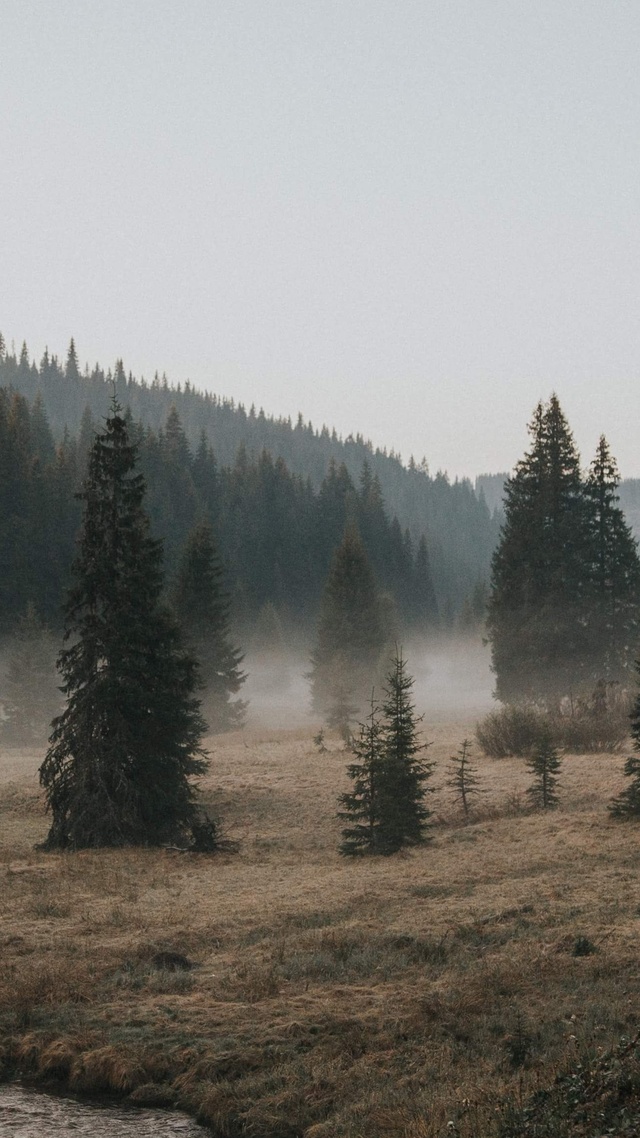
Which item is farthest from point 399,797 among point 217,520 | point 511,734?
point 217,520

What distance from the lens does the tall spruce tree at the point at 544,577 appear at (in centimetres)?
4816

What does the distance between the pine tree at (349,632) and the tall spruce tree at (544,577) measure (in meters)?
12.9

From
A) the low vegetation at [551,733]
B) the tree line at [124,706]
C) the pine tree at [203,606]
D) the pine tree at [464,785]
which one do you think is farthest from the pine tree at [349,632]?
the tree line at [124,706]

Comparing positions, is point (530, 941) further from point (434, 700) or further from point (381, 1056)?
point (434, 700)

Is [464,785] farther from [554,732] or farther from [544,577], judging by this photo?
[544,577]

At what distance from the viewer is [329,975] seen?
13.0 metres

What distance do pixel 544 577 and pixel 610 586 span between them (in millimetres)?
3337

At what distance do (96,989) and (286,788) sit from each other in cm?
1771

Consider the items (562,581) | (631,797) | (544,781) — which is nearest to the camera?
(631,797)

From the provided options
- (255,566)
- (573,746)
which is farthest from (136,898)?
(255,566)

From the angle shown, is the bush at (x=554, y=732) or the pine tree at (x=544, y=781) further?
the bush at (x=554, y=732)

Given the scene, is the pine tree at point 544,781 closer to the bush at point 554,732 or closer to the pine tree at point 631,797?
the pine tree at point 631,797

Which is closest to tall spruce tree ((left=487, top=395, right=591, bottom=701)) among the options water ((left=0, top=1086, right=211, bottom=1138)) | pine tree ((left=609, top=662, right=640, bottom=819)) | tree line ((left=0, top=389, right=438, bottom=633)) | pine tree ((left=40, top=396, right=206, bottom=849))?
pine tree ((left=609, top=662, right=640, bottom=819))

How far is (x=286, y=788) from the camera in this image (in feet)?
99.2
